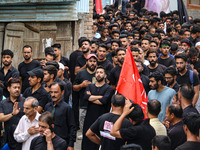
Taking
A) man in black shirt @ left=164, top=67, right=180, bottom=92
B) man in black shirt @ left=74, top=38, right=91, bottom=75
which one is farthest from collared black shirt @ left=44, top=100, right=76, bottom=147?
man in black shirt @ left=74, top=38, right=91, bottom=75

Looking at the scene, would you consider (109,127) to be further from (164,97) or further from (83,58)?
(83,58)

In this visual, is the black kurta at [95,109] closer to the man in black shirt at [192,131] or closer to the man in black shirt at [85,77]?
the man in black shirt at [85,77]

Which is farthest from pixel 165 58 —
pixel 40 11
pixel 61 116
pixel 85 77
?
pixel 61 116

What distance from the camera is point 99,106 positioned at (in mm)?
8711

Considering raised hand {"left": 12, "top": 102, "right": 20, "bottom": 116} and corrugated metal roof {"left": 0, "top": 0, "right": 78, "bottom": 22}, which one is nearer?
raised hand {"left": 12, "top": 102, "right": 20, "bottom": 116}

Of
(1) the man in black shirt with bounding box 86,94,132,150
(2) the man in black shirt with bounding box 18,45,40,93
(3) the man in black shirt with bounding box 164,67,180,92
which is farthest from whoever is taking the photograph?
(2) the man in black shirt with bounding box 18,45,40,93

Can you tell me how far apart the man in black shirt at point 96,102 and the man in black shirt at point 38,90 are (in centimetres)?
88

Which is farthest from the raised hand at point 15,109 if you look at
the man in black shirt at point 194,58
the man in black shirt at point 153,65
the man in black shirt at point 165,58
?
the man in black shirt at point 194,58

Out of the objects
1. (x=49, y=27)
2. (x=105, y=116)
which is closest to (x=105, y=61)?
(x=49, y=27)

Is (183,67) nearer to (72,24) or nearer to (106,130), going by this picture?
(106,130)

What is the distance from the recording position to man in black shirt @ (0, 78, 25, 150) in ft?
24.1

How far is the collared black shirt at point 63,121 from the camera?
7.62 m

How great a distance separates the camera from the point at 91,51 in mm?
12023

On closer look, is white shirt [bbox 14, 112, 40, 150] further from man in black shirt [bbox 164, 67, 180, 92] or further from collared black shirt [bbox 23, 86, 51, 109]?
man in black shirt [bbox 164, 67, 180, 92]
